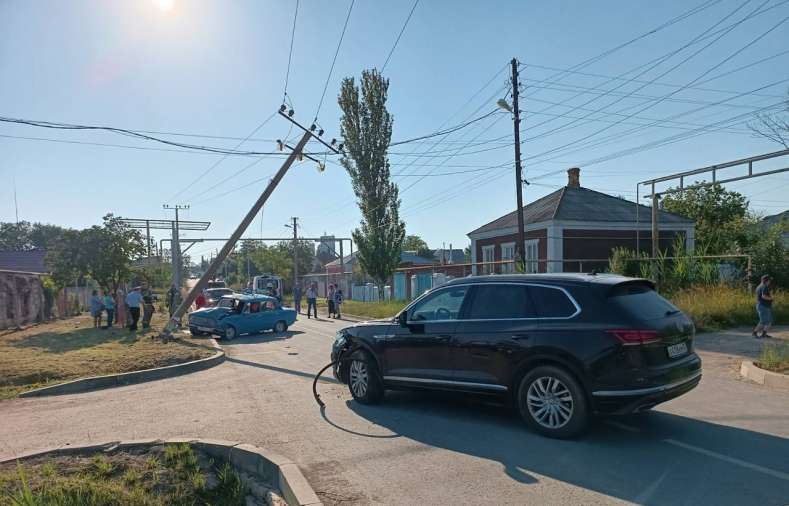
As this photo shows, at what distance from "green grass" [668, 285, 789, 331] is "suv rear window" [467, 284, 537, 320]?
9.90 meters

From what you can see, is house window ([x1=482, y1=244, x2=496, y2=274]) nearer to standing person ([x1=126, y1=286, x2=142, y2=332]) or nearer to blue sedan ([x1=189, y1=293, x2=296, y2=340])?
blue sedan ([x1=189, y1=293, x2=296, y2=340])

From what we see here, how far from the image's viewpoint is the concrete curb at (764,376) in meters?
8.04

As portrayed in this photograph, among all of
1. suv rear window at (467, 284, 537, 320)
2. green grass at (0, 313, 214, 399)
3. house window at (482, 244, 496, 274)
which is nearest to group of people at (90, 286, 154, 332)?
green grass at (0, 313, 214, 399)

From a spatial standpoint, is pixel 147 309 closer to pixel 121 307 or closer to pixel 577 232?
pixel 121 307

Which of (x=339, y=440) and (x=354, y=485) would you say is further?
(x=339, y=440)

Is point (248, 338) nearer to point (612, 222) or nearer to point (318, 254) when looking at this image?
point (612, 222)

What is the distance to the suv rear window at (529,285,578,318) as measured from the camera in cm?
596

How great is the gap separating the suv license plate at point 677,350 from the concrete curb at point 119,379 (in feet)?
29.8

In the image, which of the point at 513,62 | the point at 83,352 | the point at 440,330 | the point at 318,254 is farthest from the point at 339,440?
the point at 318,254

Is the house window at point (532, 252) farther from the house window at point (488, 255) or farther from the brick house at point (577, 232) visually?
the house window at point (488, 255)

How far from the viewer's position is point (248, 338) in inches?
752

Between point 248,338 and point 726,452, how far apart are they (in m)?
16.0

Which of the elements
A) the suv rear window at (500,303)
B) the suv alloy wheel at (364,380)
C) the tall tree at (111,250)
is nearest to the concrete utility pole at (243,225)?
the tall tree at (111,250)

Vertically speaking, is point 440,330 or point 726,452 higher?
point 440,330
